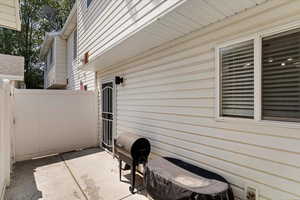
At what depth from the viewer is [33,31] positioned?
17734mm

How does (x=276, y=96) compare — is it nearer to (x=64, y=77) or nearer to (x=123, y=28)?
(x=123, y=28)

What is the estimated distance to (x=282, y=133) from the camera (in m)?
1.80

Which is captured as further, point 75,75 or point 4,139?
point 75,75

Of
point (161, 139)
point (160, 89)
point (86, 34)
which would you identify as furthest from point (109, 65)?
point (161, 139)

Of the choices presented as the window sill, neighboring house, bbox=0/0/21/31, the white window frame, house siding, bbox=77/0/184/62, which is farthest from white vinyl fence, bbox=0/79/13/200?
the white window frame

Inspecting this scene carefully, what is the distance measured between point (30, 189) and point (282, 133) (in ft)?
14.7

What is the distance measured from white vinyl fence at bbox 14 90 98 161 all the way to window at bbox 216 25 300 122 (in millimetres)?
5363

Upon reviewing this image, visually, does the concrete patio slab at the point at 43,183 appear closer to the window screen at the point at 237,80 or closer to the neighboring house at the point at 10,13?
the window screen at the point at 237,80

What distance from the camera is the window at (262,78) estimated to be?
69.4 inches

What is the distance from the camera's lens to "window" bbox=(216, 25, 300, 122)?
1.76m

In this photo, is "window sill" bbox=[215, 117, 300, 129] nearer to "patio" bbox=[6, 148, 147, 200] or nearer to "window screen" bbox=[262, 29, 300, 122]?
"window screen" bbox=[262, 29, 300, 122]

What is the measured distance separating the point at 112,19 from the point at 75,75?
5.95m

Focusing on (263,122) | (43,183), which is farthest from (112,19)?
(43,183)

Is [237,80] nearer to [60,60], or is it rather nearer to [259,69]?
[259,69]
